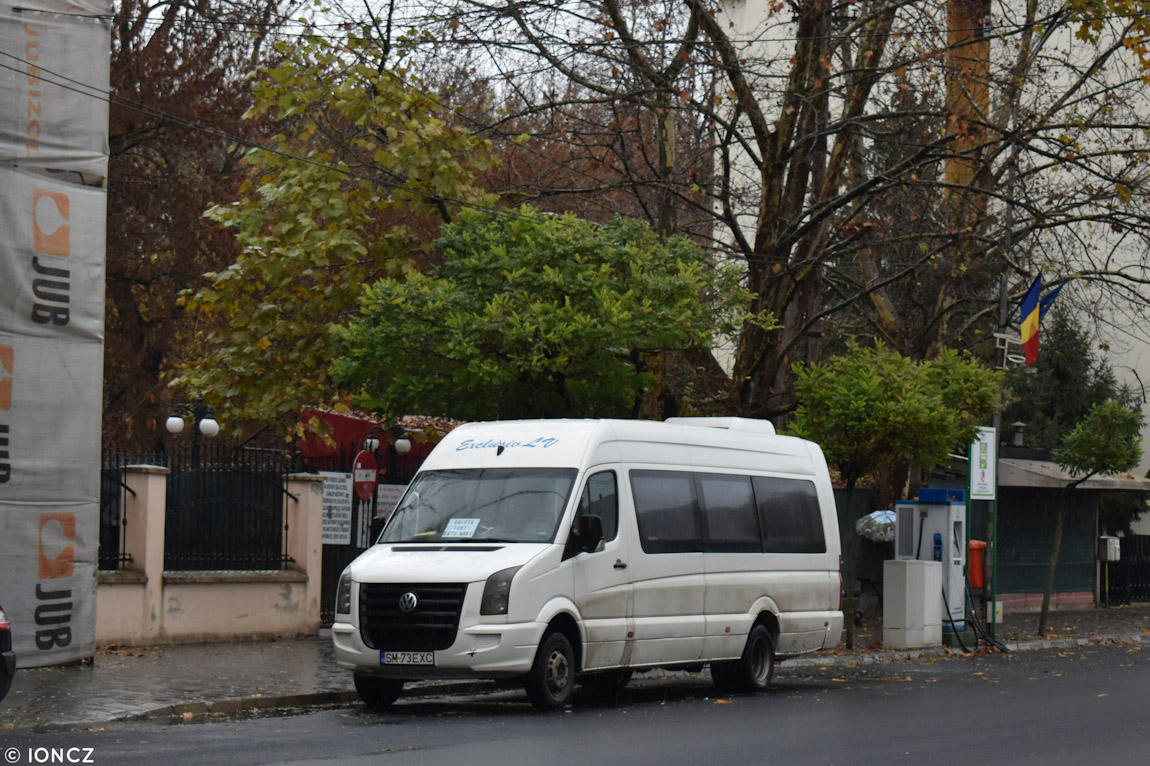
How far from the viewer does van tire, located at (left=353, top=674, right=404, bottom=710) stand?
1309 centimetres

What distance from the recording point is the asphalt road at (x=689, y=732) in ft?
31.8

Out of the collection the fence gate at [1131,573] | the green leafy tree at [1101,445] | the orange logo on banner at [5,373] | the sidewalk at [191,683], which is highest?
the orange logo on banner at [5,373]

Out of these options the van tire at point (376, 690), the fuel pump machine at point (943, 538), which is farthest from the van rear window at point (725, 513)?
the fuel pump machine at point (943, 538)

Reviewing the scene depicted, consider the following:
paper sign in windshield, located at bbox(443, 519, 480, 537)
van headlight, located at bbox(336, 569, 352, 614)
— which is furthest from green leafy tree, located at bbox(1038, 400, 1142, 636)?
van headlight, located at bbox(336, 569, 352, 614)

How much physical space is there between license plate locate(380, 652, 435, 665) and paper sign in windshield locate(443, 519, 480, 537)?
1.29 meters

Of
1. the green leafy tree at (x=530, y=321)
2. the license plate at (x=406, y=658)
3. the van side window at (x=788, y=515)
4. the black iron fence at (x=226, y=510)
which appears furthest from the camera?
the black iron fence at (x=226, y=510)

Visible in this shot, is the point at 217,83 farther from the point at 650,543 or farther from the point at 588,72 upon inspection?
the point at 650,543

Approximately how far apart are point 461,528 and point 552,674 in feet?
5.10

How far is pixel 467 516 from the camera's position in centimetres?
1347

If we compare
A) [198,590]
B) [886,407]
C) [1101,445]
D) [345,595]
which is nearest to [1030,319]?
[1101,445]

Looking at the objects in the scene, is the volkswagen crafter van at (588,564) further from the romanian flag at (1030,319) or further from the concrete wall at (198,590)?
the romanian flag at (1030,319)

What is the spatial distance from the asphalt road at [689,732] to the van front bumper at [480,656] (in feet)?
1.23

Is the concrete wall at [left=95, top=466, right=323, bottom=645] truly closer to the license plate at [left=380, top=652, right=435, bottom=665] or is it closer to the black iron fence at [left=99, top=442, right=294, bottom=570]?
the black iron fence at [left=99, top=442, right=294, bottom=570]

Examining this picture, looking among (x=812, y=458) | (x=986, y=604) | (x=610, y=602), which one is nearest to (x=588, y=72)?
(x=812, y=458)
